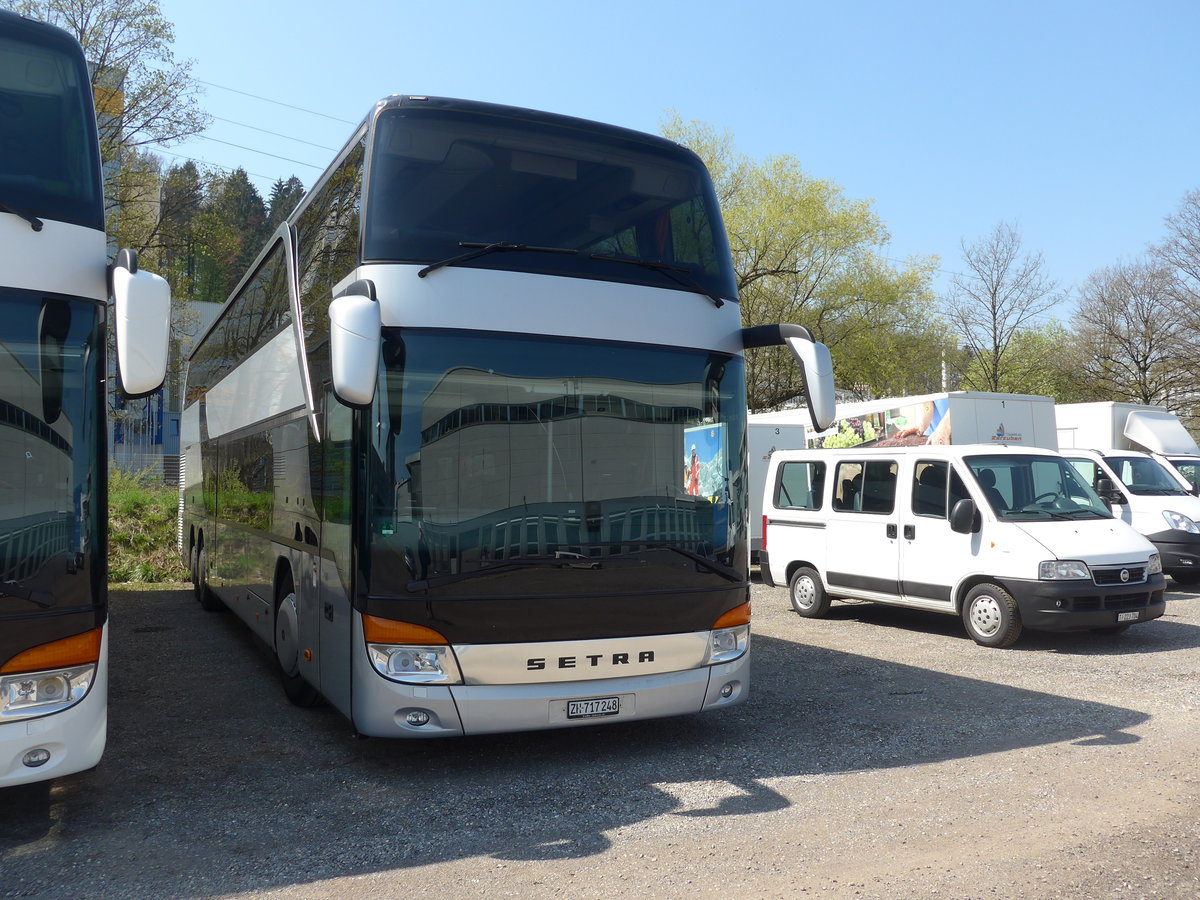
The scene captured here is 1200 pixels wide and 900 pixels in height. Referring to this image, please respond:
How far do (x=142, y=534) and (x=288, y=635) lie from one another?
10.9 meters

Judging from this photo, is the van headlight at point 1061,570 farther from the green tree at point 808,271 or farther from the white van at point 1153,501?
the green tree at point 808,271

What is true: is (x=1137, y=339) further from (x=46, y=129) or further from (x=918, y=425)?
(x=46, y=129)

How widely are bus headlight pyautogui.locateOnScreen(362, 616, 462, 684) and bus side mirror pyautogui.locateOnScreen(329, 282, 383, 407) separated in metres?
1.36

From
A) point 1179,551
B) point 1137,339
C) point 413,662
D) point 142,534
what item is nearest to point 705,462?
point 413,662

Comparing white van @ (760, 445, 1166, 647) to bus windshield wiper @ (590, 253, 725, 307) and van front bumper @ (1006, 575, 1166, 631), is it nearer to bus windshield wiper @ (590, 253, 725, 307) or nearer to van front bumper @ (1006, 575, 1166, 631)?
van front bumper @ (1006, 575, 1166, 631)

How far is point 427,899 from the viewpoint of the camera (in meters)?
4.17

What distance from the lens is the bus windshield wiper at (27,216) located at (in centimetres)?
482

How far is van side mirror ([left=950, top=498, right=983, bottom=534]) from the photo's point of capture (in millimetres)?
10258

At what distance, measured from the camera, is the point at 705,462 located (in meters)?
6.39

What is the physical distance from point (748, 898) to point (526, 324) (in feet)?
11.0

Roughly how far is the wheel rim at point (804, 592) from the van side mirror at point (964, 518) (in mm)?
2642

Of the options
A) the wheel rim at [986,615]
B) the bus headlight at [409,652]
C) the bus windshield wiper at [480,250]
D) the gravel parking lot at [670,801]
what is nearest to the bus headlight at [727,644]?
the gravel parking lot at [670,801]

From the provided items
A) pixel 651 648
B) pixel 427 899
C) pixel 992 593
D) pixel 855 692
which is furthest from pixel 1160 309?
pixel 427 899

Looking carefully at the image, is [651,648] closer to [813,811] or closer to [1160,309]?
[813,811]
